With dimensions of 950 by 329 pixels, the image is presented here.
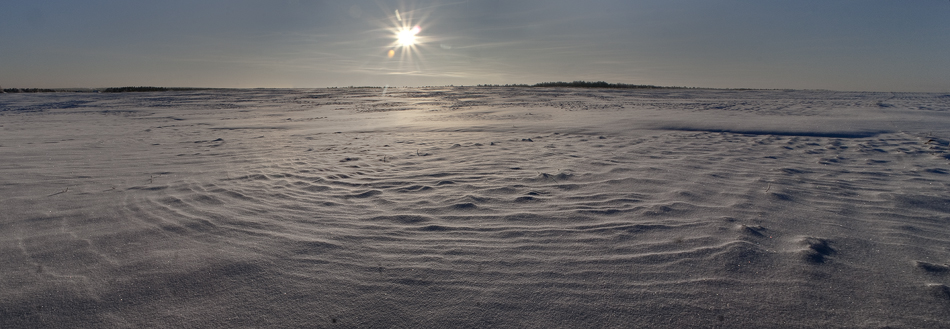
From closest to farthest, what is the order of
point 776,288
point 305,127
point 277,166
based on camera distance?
point 776,288
point 277,166
point 305,127

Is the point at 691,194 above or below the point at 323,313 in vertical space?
above

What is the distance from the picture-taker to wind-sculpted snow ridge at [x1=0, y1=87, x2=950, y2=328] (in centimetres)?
187

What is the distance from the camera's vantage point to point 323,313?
1.86 metres

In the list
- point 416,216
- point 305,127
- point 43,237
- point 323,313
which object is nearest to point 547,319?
point 323,313

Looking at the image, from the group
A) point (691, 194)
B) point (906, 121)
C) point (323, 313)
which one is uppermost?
point (906, 121)

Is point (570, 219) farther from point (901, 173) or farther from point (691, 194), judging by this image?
point (901, 173)

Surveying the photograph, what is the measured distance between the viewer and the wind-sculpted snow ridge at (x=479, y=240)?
1.87 m

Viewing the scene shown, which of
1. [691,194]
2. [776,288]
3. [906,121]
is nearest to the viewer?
[776,288]

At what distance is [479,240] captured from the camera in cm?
261

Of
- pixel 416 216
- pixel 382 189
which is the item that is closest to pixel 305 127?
pixel 382 189

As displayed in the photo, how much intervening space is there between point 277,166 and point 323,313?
343 centimetres

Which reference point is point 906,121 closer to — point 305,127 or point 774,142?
point 774,142

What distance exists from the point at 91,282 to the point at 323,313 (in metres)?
1.32

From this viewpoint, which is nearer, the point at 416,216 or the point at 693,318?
the point at 693,318
